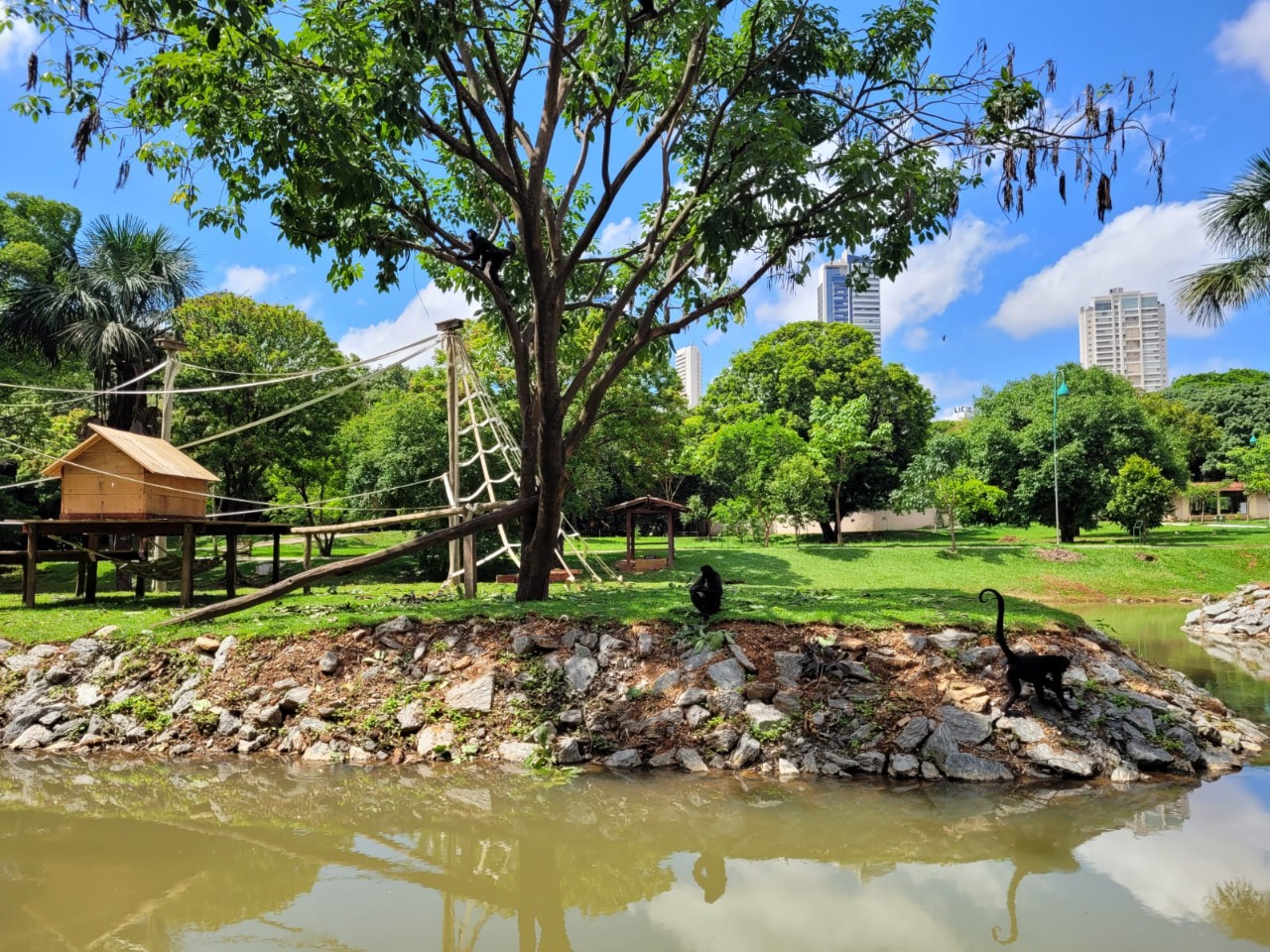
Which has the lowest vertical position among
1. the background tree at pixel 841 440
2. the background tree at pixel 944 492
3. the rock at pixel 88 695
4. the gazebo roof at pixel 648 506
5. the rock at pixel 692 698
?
the rock at pixel 88 695

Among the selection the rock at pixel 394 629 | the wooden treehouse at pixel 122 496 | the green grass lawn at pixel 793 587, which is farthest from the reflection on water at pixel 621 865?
the wooden treehouse at pixel 122 496

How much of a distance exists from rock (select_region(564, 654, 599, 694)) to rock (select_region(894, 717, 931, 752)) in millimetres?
2943

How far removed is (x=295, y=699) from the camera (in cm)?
796

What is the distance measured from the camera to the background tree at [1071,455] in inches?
1166

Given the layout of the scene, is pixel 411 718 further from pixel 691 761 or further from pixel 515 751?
pixel 691 761

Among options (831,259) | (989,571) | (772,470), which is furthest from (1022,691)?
(772,470)

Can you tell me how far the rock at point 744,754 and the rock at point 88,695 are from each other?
21.7ft

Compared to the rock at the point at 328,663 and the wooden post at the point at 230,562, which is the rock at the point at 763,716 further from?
the wooden post at the point at 230,562

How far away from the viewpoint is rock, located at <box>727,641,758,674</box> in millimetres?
7637

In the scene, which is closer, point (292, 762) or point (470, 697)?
point (292, 762)

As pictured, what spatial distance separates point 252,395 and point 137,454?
498 inches

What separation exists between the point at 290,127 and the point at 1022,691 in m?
8.87

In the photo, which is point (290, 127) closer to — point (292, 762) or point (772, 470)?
point (292, 762)

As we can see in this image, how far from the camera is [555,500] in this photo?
34.1 ft
